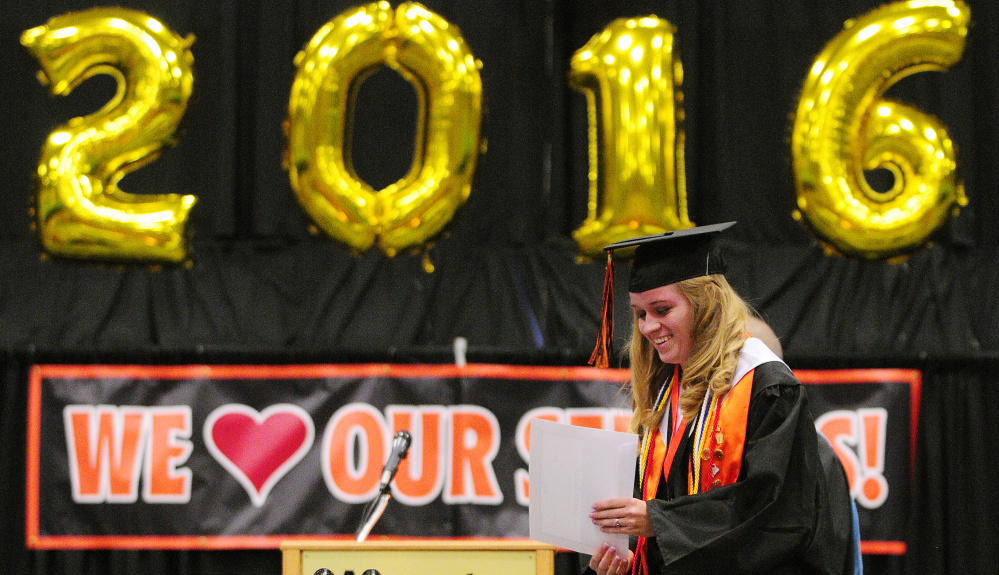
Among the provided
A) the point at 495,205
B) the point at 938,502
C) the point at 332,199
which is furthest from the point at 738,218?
the point at 332,199

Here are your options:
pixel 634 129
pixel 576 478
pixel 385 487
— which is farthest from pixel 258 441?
pixel 576 478

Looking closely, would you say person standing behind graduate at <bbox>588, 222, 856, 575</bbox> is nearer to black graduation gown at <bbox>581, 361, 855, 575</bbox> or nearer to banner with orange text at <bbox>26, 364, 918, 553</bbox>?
black graduation gown at <bbox>581, 361, 855, 575</bbox>

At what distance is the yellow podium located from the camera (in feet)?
9.73

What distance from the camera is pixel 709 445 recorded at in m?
1.99

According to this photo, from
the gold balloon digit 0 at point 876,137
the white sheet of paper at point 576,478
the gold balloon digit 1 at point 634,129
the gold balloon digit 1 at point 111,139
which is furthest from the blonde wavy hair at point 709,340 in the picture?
the gold balloon digit 1 at point 111,139

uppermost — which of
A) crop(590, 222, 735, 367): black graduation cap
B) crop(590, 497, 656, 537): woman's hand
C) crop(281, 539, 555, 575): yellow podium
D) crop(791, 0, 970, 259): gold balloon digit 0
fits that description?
crop(791, 0, 970, 259): gold balloon digit 0

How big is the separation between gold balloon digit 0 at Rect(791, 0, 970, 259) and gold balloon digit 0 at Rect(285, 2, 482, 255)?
1.30 metres

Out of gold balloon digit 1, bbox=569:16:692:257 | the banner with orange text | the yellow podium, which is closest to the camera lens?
the yellow podium

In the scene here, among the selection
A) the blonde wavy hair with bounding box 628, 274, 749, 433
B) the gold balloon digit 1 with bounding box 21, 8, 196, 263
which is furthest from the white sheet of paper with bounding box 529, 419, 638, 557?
the gold balloon digit 1 with bounding box 21, 8, 196, 263

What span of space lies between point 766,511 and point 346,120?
2.57 metres

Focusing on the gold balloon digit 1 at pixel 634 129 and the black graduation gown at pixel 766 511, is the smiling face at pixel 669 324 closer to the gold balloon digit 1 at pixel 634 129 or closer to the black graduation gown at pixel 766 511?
the black graduation gown at pixel 766 511

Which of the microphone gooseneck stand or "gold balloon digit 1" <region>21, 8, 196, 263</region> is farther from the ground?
"gold balloon digit 1" <region>21, 8, 196, 263</region>

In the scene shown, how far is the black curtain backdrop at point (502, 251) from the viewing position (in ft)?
13.4

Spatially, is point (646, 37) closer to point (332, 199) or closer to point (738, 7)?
point (738, 7)
